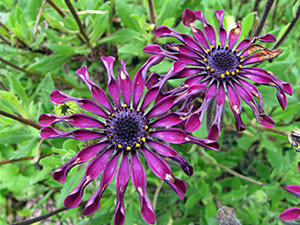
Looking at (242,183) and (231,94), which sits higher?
(231,94)

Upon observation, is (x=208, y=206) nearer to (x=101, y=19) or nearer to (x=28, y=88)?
(x=101, y=19)

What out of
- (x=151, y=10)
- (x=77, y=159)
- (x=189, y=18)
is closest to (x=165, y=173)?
(x=77, y=159)

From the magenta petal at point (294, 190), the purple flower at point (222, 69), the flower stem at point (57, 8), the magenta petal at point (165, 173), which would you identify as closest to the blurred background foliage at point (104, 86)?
the flower stem at point (57, 8)

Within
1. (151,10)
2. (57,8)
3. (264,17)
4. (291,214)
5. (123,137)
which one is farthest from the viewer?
(57,8)

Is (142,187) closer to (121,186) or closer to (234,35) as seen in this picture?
(121,186)

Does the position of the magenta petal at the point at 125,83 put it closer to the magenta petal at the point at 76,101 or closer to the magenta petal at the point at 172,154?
the magenta petal at the point at 76,101

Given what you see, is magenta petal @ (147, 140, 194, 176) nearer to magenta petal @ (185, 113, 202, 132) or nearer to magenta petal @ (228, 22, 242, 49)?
magenta petal @ (185, 113, 202, 132)

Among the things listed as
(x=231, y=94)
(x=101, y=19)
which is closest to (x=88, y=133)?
(x=231, y=94)
